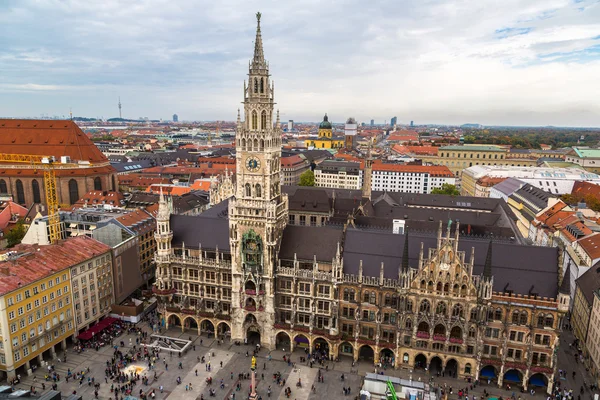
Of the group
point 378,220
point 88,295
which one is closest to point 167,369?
point 88,295

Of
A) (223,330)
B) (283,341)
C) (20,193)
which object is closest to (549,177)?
(283,341)

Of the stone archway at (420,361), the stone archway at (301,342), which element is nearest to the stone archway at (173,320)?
the stone archway at (301,342)

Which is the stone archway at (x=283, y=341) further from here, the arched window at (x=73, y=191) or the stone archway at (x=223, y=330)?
the arched window at (x=73, y=191)

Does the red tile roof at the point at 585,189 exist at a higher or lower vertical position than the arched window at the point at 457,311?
higher

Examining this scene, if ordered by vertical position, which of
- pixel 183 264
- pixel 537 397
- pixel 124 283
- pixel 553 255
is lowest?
pixel 537 397

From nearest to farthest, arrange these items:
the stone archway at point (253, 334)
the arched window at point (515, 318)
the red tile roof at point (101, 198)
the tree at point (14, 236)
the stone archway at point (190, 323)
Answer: the arched window at point (515, 318), the stone archway at point (253, 334), the stone archway at point (190, 323), the tree at point (14, 236), the red tile roof at point (101, 198)

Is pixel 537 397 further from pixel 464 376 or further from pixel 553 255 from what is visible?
pixel 553 255
